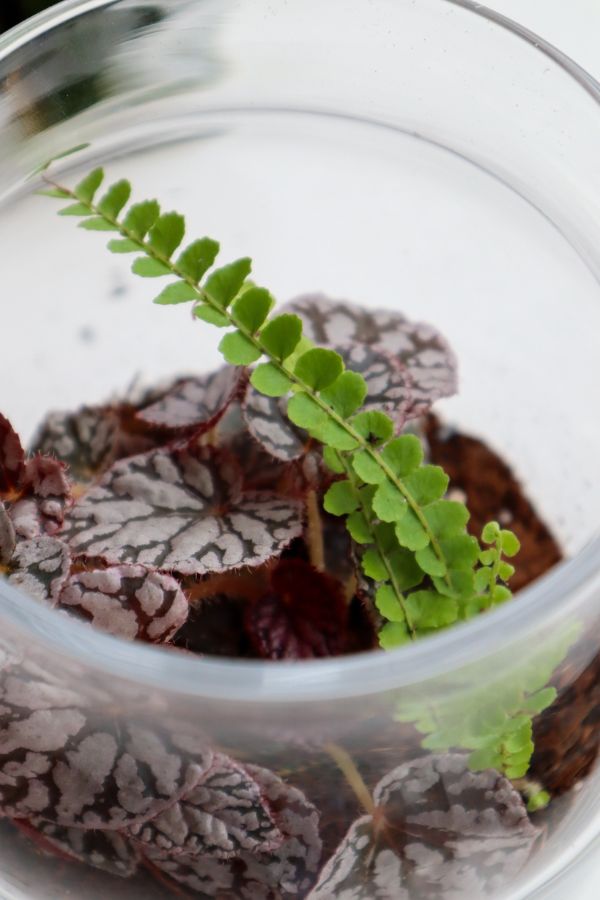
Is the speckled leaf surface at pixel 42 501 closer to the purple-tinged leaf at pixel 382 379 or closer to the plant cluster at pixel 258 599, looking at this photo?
the plant cluster at pixel 258 599

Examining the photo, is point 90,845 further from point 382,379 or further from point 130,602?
point 382,379

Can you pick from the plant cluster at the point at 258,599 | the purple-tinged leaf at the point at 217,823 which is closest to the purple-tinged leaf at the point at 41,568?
the plant cluster at the point at 258,599

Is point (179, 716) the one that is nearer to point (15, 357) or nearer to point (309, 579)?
point (309, 579)

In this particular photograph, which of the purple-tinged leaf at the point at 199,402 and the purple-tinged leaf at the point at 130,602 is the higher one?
the purple-tinged leaf at the point at 199,402

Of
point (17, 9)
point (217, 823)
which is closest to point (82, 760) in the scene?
point (217, 823)

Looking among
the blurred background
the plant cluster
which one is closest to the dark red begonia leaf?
the plant cluster

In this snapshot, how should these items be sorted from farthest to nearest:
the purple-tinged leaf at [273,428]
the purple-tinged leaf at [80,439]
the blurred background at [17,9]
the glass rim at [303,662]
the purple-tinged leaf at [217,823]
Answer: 1. the blurred background at [17,9]
2. the purple-tinged leaf at [80,439]
3. the purple-tinged leaf at [273,428]
4. the purple-tinged leaf at [217,823]
5. the glass rim at [303,662]

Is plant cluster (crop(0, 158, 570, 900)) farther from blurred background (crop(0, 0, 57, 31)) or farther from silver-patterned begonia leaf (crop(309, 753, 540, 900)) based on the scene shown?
blurred background (crop(0, 0, 57, 31))
